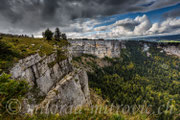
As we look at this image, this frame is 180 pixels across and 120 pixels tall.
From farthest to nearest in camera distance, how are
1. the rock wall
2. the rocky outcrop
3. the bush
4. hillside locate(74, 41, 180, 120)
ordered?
1. the rock wall
2. hillside locate(74, 41, 180, 120)
3. the rocky outcrop
4. the bush

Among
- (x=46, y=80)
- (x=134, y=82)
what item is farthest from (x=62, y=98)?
(x=134, y=82)

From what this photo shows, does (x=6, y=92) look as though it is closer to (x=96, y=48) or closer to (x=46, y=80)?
(x=46, y=80)

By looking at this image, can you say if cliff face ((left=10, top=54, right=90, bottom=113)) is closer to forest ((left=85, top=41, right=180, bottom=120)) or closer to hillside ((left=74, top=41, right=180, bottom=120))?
forest ((left=85, top=41, right=180, bottom=120))

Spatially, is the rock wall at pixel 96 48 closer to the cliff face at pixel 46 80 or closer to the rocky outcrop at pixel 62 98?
the cliff face at pixel 46 80

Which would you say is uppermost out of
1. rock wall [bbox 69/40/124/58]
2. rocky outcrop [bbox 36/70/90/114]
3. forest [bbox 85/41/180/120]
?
rock wall [bbox 69/40/124/58]

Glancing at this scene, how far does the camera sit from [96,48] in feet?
533

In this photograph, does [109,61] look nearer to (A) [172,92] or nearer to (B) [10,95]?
(A) [172,92]

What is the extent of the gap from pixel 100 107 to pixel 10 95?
6.50 m

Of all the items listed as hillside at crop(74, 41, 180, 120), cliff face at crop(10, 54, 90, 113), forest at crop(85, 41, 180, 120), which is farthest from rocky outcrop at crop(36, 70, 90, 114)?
hillside at crop(74, 41, 180, 120)

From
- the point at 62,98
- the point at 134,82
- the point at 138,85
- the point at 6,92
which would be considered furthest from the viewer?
the point at 134,82

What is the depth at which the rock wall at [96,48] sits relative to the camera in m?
144

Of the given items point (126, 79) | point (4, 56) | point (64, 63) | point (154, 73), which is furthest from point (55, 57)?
point (154, 73)

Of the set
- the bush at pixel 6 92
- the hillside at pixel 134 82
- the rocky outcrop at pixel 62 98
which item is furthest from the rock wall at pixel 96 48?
the bush at pixel 6 92

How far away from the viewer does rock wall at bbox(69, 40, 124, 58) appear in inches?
5650
